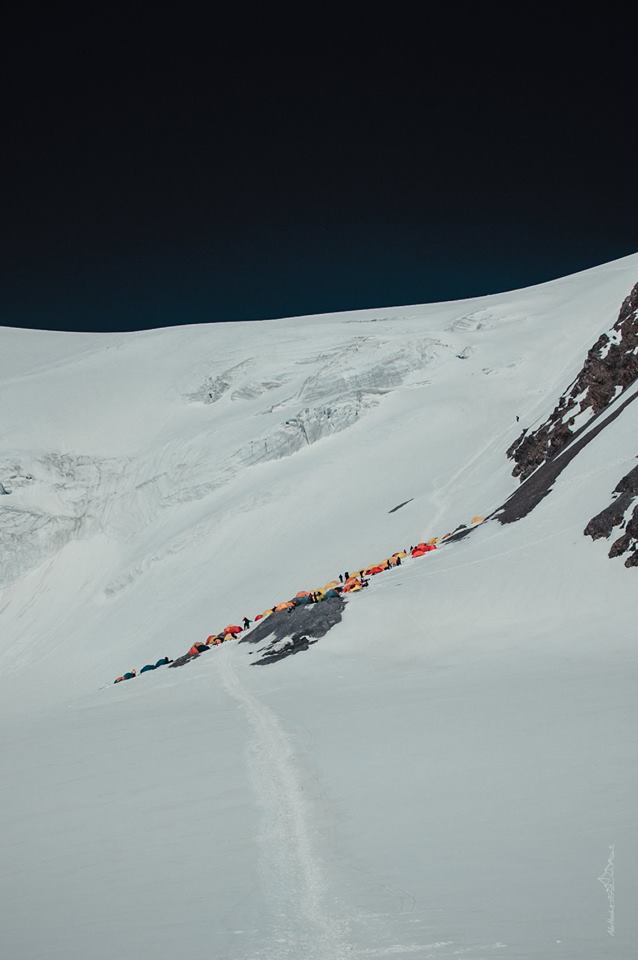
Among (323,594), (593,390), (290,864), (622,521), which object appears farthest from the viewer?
(593,390)

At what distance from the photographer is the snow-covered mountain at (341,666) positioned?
5758 millimetres

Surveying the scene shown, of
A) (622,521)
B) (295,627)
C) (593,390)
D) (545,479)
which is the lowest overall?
(295,627)

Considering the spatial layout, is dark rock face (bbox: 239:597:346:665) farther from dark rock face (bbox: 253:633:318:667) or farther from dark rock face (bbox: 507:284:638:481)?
dark rock face (bbox: 507:284:638:481)

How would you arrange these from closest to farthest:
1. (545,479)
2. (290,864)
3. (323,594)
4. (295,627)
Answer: (290,864) < (295,627) < (323,594) < (545,479)

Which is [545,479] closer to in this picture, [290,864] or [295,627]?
[295,627]

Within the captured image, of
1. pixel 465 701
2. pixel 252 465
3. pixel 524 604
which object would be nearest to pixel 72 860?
pixel 465 701

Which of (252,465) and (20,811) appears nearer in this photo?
(20,811)

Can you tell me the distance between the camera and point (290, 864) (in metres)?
6.59

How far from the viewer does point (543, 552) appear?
2006cm

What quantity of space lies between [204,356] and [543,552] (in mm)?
49416

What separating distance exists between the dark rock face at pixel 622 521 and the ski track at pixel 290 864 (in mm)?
9918

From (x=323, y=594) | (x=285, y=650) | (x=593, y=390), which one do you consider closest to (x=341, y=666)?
(x=285, y=650)

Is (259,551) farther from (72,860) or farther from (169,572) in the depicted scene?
(72,860)

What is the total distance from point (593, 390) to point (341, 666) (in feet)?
57.4
